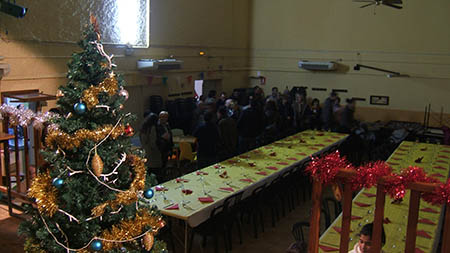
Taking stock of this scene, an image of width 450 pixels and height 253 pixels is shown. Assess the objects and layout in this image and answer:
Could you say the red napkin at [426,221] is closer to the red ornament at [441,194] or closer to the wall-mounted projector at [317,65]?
the red ornament at [441,194]

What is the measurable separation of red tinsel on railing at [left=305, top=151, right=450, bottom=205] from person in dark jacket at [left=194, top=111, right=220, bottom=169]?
5.10 meters

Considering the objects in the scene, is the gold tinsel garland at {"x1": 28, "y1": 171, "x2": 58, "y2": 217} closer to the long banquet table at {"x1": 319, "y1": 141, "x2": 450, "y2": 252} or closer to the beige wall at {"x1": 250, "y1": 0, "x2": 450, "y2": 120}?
the long banquet table at {"x1": 319, "y1": 141, "x2": 450, "y2": 252}

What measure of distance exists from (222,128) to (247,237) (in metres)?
3.00

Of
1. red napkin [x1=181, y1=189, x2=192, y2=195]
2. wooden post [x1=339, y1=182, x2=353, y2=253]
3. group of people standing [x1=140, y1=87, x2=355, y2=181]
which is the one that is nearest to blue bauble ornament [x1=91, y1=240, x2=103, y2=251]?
wooden post [x1=339, y1=182, x2=353, y2=253]

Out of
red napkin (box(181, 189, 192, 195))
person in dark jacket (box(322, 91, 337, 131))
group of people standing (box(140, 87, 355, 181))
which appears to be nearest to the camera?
red napkin (box(181, 189, 192, 195))

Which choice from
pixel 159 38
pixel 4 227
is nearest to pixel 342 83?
pixel 159 38

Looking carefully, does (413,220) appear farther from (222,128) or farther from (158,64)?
(158,64)

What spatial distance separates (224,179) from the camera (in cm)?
721

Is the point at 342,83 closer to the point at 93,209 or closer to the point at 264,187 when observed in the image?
the point at 264,187

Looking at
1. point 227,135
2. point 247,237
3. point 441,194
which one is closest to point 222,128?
point 227,135

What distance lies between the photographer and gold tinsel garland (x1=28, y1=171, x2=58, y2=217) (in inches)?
125

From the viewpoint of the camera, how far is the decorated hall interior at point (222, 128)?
3271 mm

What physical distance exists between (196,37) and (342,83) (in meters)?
6.03

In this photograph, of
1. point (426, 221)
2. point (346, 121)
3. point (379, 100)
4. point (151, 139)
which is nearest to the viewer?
point (426, 221)
